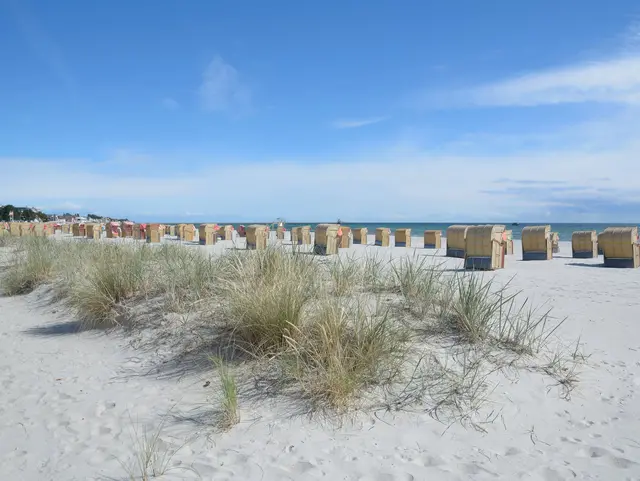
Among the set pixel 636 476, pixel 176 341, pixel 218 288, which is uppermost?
pixel 218 288

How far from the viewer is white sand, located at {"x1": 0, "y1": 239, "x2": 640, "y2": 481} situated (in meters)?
2.65

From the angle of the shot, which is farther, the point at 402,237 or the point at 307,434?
the point at 402,237

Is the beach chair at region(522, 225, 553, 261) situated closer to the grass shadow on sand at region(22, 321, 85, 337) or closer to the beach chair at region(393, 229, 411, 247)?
the beach chair at region(393, 229, 411, 247)

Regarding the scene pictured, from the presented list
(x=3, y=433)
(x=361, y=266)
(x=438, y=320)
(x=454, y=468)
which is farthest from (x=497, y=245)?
(x=3, y=433)

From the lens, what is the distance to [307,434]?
2982mm

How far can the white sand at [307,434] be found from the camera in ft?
8.70

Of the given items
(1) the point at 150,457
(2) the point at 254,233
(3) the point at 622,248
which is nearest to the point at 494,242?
(3) the point at 622,248

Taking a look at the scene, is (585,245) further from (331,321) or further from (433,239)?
(331,321)

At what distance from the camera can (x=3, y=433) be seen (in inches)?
126

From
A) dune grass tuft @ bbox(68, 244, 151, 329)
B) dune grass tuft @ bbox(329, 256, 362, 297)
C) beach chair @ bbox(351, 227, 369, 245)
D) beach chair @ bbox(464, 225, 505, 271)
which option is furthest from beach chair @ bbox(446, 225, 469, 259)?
beach chair @ bbox(351, 227, 369, 245)

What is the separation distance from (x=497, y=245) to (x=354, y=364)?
8113 millimetres

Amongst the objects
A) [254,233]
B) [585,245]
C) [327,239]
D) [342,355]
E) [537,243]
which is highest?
[254,233]

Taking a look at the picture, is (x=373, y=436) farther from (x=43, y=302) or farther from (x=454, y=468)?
(x=43, y=302)

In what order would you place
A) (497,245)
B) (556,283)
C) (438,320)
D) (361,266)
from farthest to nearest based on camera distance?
(497,245) → (556,283) → (361,266) → (438,320)
